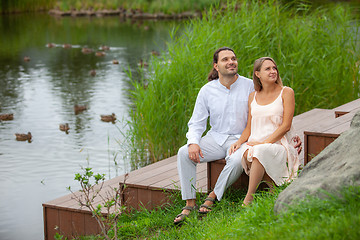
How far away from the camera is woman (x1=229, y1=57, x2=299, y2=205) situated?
394 centimetres

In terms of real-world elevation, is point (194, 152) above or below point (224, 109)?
below

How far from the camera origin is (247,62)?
7098 mm

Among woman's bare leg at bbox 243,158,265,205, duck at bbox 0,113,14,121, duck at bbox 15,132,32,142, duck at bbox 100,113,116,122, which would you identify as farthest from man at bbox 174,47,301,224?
duck at bbox 0,113,14,121

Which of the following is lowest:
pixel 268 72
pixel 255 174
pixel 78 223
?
pixel 78 223

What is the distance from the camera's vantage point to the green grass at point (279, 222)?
2658 mm

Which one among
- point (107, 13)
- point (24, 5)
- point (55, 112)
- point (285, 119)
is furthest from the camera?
Answer: point (24, 5)

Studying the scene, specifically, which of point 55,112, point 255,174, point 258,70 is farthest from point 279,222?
point 55,112

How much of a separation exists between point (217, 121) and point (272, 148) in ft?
2.09

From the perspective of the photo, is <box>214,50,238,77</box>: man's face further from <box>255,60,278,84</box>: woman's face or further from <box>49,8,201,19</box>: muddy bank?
<box>49,8,201,19</box>: muddy bank

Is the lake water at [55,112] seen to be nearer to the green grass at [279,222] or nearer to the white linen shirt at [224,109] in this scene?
the white linen shirt at [224,109]

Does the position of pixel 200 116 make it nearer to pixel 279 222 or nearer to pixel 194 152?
pixel 194 152

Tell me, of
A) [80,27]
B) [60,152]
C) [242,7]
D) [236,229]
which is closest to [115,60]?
[60,152]

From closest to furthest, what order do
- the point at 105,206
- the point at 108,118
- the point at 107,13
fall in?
the point at 105,206, the point at 108,118, the point at 107,13

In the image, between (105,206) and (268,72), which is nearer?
(105,206)
